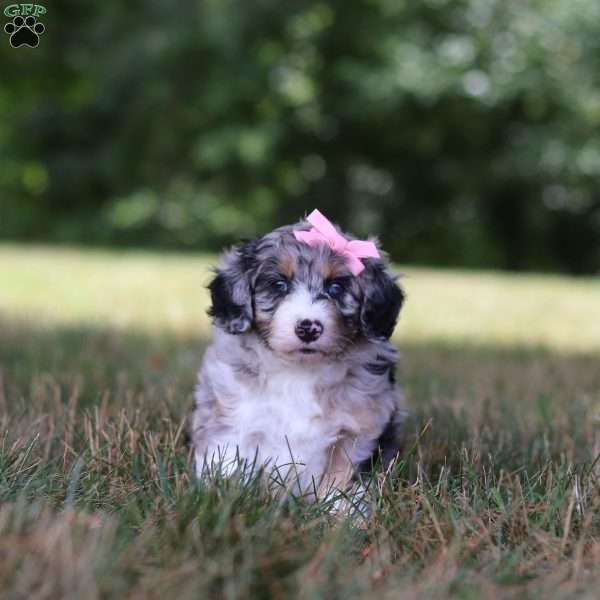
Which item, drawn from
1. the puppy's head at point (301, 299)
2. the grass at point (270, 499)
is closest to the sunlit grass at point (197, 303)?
the grass at point (270, 499)

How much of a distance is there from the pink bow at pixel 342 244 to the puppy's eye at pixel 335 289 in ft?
0.24

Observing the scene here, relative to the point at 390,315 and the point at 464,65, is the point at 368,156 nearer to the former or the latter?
the point at 464,65

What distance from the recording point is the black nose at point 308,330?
3334 mm

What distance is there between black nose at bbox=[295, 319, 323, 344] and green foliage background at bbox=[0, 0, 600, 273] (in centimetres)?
1805

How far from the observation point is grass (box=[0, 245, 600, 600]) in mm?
2357

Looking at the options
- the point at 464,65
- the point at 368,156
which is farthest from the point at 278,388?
the point at 368,156

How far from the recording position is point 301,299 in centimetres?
343

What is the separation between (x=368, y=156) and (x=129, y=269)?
40.6 feet

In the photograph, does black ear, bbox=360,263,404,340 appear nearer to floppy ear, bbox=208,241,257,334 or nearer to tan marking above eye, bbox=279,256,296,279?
tan marking above eye, bbox=279,256,296,279

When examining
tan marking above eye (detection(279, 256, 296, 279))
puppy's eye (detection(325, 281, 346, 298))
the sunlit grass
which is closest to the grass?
puppy's eye (detection(325, 281, 346, 298))

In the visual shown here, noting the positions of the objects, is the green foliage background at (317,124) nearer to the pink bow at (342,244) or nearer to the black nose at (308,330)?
the pink bow at (342,244)

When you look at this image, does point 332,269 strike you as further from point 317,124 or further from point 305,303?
point 317,124

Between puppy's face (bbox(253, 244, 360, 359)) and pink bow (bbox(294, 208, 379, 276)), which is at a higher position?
pink bow (bbox(294, 208, 379, 276))

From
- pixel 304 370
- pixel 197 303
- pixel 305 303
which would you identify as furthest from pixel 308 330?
pixel 197 303
